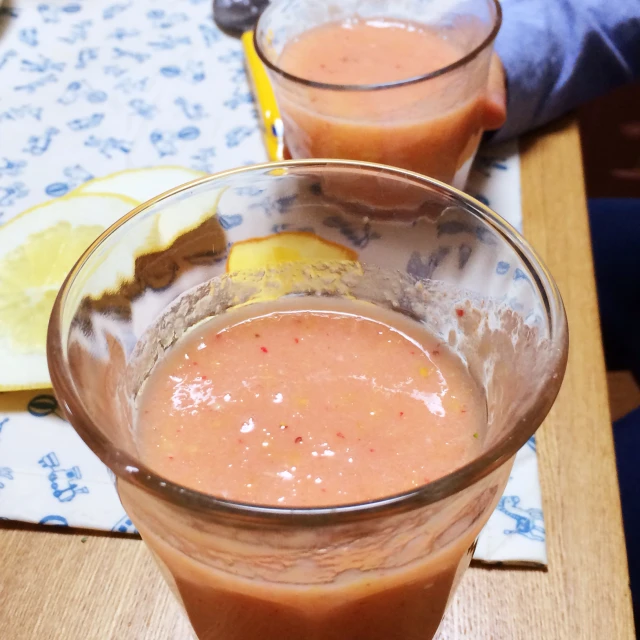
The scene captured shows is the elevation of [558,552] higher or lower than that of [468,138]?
lower

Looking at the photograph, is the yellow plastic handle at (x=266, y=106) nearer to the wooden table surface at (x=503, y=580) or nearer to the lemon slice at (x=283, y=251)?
the lemon slice at (x=283, y=251)

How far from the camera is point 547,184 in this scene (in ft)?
2.71

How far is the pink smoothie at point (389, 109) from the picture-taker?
0.69 m

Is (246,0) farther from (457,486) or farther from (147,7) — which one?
(457,486)

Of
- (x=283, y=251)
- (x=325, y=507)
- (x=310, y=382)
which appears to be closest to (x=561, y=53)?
(x=283, y=251)

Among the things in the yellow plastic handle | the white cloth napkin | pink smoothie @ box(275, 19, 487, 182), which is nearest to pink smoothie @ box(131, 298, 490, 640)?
the white cloth napkin

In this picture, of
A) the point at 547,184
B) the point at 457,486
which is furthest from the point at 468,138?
the point at 457,486

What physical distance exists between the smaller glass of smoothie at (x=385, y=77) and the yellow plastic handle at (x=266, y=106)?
0.06 metres

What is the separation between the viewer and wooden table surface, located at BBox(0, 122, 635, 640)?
489mm

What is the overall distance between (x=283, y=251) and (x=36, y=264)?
311 mm

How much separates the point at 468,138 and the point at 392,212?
0.96 ft

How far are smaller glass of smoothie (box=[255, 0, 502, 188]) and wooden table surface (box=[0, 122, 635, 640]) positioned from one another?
12.3 inches

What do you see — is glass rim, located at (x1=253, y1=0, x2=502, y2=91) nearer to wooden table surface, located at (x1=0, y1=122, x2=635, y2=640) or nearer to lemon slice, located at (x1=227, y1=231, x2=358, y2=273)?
lemon slice, located at (x1=227, y1=231, x2=358, y2=273)

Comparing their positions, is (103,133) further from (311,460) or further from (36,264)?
(311,460)
